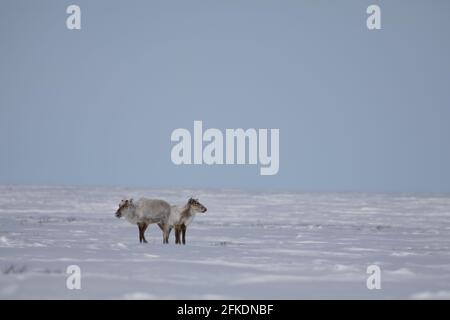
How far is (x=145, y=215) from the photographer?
18297mm

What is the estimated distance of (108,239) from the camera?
62.8 ft

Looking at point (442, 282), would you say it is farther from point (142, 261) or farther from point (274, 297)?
point (142, 261)

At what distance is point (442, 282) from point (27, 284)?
699 centimetres

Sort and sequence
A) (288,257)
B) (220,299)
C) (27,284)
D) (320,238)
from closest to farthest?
(220,299) → (27,284) → (288,257) → (320,238)

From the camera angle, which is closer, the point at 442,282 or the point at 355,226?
the point at 442,282

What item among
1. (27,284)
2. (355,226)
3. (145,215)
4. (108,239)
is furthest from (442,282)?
(355,226)

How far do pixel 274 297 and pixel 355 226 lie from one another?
728 inches

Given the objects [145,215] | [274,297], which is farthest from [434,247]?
[274,297]

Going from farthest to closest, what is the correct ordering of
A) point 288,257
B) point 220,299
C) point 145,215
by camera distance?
point 145,215, point 288,257, point 220,299
